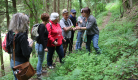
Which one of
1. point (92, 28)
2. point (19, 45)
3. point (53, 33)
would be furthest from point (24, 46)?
point (92, 28)

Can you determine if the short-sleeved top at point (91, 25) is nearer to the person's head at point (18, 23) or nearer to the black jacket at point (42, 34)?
the black jacket at point (42, 34)

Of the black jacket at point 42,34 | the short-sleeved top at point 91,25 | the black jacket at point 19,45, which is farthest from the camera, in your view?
the short-sleeved top at point 91,25

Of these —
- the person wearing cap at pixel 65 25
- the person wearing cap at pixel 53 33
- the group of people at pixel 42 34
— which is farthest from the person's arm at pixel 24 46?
the person wearing cap at pixel 65 25

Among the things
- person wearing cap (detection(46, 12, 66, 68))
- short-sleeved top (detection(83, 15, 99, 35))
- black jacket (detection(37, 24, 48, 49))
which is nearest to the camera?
black jacket (detection(37, 24, 48, 49))

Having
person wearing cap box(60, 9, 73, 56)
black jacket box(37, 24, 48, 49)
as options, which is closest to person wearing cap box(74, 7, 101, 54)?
person wearing cap box(60, 9, 73, 56)

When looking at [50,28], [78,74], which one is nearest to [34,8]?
[50,28]

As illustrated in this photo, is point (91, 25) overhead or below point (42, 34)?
overhead

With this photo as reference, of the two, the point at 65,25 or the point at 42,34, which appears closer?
the point at 42,34

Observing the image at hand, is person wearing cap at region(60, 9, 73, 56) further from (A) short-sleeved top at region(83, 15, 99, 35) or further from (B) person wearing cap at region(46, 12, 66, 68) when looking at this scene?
(A) short-sleeved top at region(83, 15, 99, 35)

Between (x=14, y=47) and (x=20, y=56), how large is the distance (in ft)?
0.84

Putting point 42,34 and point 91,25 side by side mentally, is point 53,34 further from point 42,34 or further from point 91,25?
point 91,25

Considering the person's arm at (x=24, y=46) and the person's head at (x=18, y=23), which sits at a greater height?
the person's head at (x=18, y=23)

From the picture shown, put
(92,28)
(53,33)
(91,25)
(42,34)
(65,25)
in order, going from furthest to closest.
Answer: (65,25)
(92,28)
(91,25)
(53,33)
(42,34)

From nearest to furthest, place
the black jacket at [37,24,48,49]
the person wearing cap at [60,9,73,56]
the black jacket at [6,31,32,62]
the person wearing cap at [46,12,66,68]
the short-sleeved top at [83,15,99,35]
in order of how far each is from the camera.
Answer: the black jacket at [6,31,32,62] < the black jacket at [37,24,48,49] < the person wearing cap at [46,12,66,68] < the short-sleeved top at [83,15,99,35] < the person wearing cap at [60,9,73,56]
